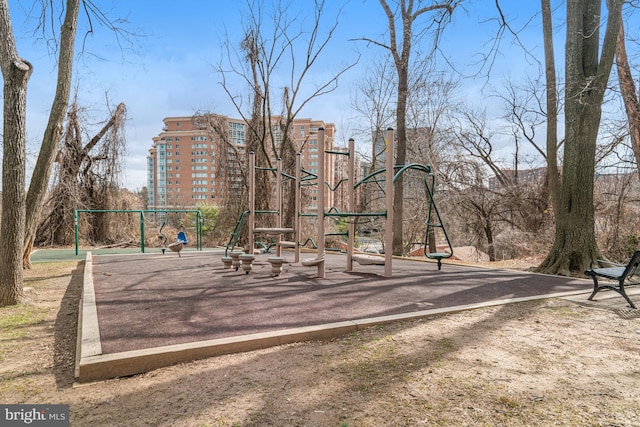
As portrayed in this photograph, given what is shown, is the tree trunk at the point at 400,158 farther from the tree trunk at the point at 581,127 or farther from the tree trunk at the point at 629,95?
the tree trunk at the point at 629,95

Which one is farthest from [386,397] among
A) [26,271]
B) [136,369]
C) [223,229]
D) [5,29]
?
[223,229]

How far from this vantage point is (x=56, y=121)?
215 inches

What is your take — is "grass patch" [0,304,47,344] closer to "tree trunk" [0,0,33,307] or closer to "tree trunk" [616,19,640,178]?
"tree trunk" [0,0,33,307]

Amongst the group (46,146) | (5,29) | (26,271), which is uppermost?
(5,29)

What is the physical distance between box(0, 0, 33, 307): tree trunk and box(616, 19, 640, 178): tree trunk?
1168 centimetres

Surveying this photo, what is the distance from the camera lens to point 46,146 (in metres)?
5.43

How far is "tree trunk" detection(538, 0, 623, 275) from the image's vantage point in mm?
Result: 6246

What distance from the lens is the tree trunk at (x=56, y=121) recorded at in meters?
5.43

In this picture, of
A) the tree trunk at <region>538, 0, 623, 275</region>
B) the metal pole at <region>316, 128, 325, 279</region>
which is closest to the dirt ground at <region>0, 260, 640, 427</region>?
the metal pole at <region>316, 128, 325, 279</region>

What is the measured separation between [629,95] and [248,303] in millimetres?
10224

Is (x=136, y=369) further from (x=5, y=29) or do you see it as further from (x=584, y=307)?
(x=5, y=29)

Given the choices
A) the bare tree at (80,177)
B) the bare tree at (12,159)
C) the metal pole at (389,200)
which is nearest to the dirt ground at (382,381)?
the bare tree at (12,159)

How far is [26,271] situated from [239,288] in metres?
5.20

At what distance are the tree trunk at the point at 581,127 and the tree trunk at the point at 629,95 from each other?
2979mm
